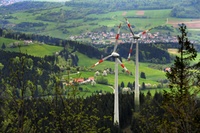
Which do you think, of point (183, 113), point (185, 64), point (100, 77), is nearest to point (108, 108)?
point (185, 64)

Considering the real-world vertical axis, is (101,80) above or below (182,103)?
below

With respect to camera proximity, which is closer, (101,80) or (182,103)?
(182,103)

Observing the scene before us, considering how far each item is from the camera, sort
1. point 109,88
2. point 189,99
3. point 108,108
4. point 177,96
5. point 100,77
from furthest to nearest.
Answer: point 100,77
point 109,88
point 108,108
point 177,96
point 189,99

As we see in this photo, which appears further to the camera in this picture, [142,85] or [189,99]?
[142,85]

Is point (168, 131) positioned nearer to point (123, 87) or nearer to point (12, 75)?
point (12, 75)

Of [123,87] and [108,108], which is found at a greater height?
[108,108]

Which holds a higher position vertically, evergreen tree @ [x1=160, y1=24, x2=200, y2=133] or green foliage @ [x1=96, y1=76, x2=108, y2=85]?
evergreen tree @ [x1=160, y1=24, x2=200, y2=133]

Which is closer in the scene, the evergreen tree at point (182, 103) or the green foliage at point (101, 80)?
the evergreen tree at point (182, 103)

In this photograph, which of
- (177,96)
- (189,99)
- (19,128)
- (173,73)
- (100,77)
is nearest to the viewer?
(19,128)

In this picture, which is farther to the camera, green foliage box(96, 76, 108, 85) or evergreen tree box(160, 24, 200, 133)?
green foliage box(96, 76, 108, 85)

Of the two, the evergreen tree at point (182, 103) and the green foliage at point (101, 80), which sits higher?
the evergreen tree at point (182, 103)

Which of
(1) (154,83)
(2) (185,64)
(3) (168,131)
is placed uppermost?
(2) (185,64)
